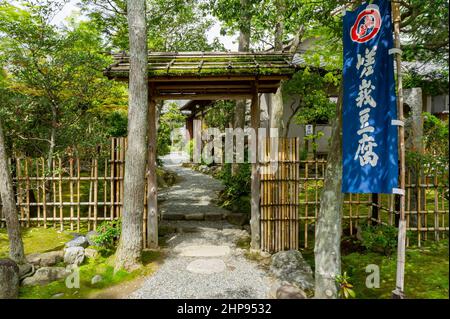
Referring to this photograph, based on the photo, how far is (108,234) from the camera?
6801mm

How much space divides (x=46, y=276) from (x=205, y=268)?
10.2 feet

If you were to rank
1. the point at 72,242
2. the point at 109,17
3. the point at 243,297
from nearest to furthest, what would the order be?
1. the point at 243,297
2. the point at 72,242
3. the point at 109,17

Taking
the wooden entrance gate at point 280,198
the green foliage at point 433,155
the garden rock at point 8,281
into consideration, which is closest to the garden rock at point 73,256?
the garden rock at point 8,281

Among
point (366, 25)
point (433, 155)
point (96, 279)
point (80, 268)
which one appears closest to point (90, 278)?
point (96, 279)

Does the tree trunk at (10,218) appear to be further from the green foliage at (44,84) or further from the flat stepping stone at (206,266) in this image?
the flat stepping stone at (206,266)

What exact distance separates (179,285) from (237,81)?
4727mm

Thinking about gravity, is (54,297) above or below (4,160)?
below

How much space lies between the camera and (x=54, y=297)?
5.09 meters

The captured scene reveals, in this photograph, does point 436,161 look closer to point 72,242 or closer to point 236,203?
point 236,203

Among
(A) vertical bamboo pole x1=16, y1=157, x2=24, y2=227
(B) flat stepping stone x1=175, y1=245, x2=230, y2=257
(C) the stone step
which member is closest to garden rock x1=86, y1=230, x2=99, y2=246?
(B) flat stepping stone x1=175, y1=245, x2=230, y2=257

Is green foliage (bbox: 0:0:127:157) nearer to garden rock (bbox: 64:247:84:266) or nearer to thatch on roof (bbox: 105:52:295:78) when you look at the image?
thatch on roof (bbox: 105:52:295:78)

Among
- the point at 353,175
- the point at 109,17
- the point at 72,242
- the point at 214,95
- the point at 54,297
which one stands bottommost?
the point at 54,297

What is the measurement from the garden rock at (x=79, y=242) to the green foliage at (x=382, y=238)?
6.42 meters
